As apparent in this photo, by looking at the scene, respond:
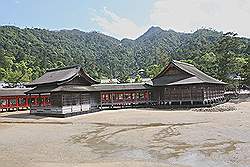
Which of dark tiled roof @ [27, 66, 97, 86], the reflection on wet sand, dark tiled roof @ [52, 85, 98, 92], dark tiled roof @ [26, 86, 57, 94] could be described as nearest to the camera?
the reflection on wet sand

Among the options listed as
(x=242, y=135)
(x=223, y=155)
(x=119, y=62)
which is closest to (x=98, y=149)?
(x=223, y=155)

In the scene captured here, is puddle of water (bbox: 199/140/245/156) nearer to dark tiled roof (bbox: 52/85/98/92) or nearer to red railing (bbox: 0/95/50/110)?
dark tiled roof (bbox: 52/85/98/92)

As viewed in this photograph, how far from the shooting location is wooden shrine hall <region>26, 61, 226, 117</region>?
36.5 meters

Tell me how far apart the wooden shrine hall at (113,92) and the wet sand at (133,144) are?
9.29 metres

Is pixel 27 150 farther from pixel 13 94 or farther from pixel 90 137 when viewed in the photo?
pixel 13 94

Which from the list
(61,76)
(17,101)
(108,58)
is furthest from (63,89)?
(108,58)

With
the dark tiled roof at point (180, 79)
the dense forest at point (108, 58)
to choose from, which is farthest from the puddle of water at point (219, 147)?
the dense forest at point (108, 58)

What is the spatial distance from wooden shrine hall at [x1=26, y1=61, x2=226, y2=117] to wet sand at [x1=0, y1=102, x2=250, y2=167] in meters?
9.29

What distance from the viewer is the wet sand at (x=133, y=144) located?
46.0 feet

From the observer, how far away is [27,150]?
17.5m

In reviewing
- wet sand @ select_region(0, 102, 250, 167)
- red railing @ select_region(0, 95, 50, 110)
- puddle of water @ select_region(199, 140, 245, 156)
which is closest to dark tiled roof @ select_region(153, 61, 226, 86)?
wet sand @ select_region(0, 102, 250, 167)

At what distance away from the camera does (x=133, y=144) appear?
1823cm

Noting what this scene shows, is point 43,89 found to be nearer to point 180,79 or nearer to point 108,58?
point 180,79

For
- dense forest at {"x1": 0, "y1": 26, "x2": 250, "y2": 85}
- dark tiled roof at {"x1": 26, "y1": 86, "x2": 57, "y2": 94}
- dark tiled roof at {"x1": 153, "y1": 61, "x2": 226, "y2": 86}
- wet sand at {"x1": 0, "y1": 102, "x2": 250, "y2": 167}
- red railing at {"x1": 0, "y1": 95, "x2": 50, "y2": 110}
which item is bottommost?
wet sand at {"x1": 0, "y1": 102, "x2": 250, "y2": 167}
